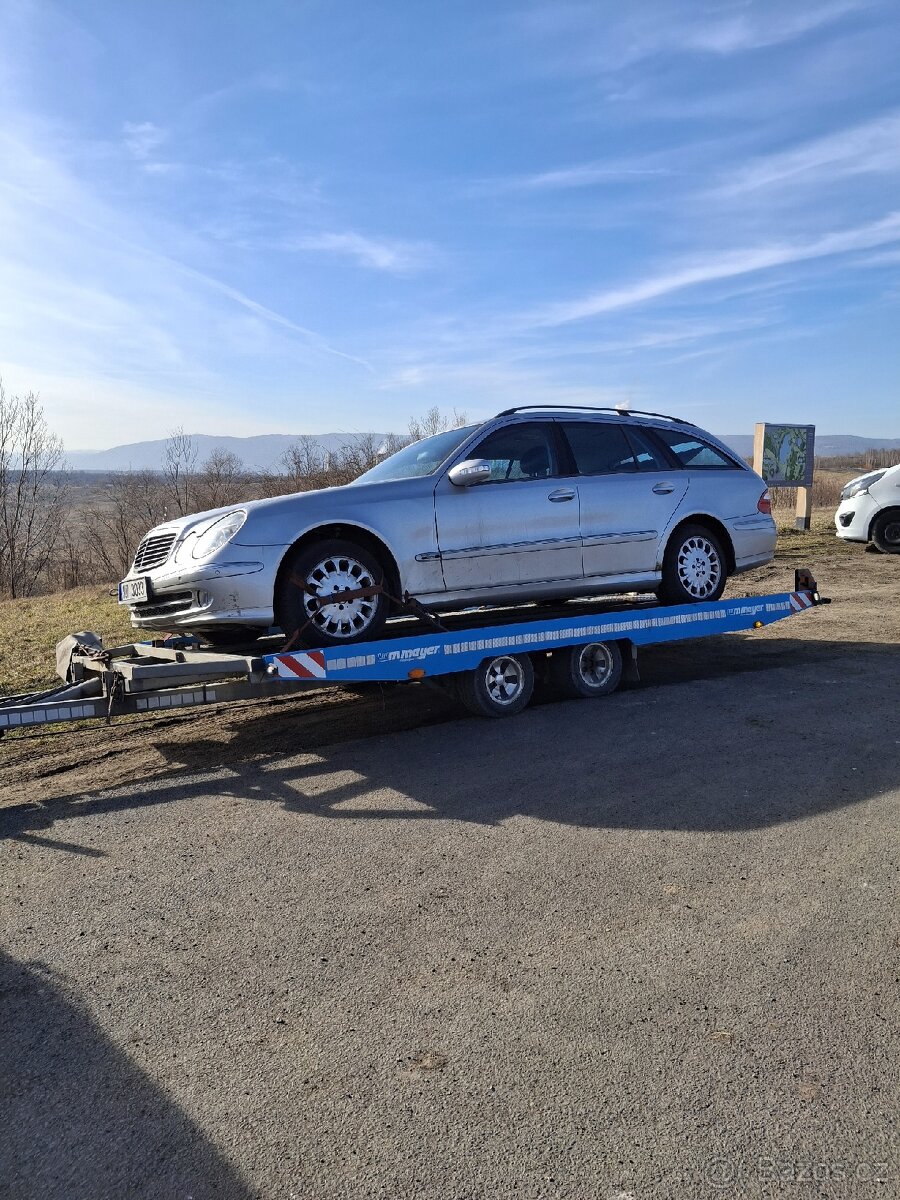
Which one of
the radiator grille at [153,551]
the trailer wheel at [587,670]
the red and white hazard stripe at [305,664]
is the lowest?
the trailer wheel at [587,670]

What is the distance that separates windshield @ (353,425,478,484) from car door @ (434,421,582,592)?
0.71ft

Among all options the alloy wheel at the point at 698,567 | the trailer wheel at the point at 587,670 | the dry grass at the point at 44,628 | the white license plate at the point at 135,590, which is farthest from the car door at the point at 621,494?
the dry grass at the point at 44,628

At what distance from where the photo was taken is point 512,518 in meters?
6.83

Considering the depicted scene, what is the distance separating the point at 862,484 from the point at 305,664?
12678mm

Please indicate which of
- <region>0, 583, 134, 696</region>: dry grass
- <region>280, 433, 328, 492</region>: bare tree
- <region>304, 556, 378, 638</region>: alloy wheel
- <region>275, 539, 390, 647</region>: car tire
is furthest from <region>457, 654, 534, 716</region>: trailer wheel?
<region>280, 433, 328, 492</region>: bare tree

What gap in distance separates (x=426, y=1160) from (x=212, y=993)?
1.18 meters

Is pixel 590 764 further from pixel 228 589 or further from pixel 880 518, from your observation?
pixel 880 518

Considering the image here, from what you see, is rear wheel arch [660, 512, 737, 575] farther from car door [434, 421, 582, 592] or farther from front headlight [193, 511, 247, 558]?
front headlight [193, 511, 247, 558]

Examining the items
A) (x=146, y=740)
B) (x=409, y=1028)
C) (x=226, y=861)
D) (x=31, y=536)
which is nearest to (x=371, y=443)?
(x=31, y=536)

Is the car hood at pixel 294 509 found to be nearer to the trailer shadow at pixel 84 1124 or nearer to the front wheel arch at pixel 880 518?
the trailer shadow at pixel 84 1124

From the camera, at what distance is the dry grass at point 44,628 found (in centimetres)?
926

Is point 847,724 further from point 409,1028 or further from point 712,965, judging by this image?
point 409,1028

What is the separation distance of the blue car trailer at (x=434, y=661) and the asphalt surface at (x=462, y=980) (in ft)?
1.86

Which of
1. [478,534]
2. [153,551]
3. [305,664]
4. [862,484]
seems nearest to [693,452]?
[478,534]
